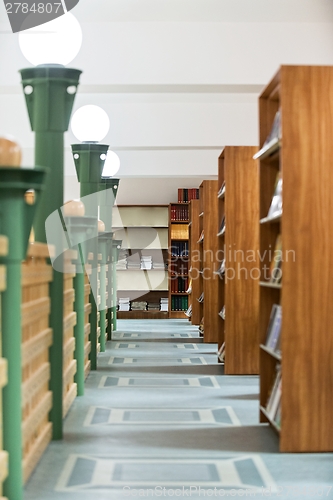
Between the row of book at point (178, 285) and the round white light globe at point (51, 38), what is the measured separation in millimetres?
11509

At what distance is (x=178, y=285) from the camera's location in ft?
50.8

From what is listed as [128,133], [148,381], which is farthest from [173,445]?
[128,133]

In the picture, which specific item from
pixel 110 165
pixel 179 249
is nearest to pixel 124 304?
pixel 179 249

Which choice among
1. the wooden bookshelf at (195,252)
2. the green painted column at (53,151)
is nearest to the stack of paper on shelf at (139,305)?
the wooden bookshelf at (195,252)

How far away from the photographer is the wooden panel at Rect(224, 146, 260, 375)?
6828 millimetres

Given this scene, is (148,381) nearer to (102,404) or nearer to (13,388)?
(102,404)

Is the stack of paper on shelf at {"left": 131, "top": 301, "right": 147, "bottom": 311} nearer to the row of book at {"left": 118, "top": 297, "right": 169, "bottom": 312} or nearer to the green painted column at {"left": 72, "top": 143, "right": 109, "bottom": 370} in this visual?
the row of book at {"left": 118, "top": 297, "right": 169, "bottom": 312}

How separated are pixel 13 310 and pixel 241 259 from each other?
4.21m

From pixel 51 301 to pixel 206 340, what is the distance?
233 inches

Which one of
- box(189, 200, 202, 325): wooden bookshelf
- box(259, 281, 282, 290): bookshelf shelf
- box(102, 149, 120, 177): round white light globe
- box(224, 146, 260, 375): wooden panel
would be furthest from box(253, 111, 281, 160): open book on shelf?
box(189, 200, 202, 325): wooden bookshelf

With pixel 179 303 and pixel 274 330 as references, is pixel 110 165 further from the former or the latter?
pixel 179 303

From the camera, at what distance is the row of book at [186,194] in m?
15.2

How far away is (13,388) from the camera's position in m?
2.88

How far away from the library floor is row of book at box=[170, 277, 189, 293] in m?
8.43
